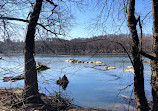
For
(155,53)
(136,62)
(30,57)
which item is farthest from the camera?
(30,57)

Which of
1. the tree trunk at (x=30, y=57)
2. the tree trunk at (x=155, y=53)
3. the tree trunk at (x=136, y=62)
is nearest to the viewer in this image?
the tree trunk at (x=136, y=62)

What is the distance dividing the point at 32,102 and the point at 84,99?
3.92 meters

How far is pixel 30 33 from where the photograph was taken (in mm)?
5066

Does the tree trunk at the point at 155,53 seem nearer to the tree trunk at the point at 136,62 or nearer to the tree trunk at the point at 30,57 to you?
the tree trunk at the point at 136,62

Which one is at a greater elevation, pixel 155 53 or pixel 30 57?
pixel 155 53

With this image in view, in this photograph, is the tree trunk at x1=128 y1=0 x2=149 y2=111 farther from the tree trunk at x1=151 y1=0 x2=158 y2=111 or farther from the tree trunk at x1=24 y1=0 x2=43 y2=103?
the tree trunk at x1=24 y1=0 x2=43 y2=103

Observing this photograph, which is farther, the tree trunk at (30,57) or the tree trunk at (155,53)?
the tree trunk at (30,57)

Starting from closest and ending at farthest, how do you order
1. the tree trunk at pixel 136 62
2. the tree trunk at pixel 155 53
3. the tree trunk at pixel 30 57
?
the tree trunk at pixel 136 62
the tree trunk at pixel 155 53
the tree trunk at pixel 30 57

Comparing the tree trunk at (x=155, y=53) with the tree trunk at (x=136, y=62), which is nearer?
the tree trunk at (x=136, y=62)

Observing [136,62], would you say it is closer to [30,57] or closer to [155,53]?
[155,53]

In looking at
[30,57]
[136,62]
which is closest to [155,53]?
[136,62]

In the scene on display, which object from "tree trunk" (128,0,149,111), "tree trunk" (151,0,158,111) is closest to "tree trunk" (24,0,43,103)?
"tree trunk" (128,0,149,111)

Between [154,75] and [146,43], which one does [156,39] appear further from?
[154,75]

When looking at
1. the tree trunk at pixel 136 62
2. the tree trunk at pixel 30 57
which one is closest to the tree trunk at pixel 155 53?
the tree trunk at pixel 136 62
